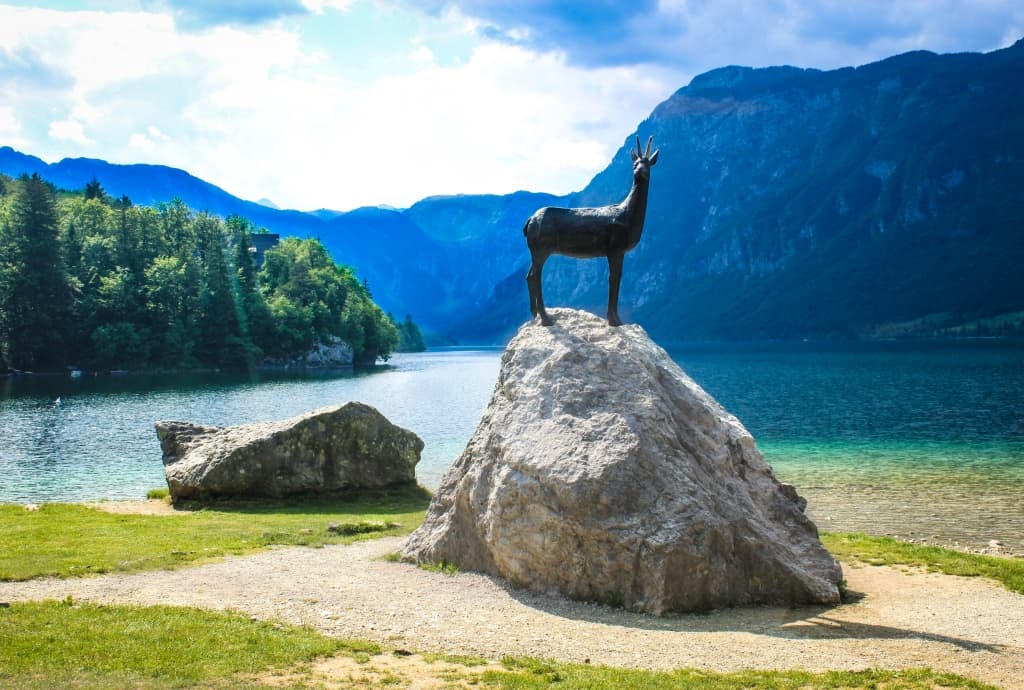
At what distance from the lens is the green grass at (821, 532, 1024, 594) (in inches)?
655

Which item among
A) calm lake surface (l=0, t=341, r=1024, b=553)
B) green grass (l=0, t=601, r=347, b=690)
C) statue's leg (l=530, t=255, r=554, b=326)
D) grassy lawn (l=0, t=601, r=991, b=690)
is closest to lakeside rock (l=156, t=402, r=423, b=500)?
calm lake surface (l=0, t=341, r=1024, b=553)

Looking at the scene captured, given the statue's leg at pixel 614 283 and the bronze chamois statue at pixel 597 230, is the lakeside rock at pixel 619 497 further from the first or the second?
the bronze chamois statue at pixel 597 230

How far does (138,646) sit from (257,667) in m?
1.76

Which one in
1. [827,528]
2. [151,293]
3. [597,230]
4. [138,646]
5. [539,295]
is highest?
[151,293]

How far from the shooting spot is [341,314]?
147500mm

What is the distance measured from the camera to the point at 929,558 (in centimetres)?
1814

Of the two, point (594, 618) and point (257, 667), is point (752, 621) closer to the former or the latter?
point (594, 618)

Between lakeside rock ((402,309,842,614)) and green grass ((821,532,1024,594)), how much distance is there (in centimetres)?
344

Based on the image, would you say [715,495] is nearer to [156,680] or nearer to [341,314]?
[156,680]

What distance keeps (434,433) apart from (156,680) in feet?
138

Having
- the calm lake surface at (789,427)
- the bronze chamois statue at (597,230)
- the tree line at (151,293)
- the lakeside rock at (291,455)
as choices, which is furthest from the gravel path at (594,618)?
the tree line at (151,293)

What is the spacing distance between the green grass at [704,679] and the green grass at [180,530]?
925 centimetres

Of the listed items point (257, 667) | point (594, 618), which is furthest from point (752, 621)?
point (257, 667)

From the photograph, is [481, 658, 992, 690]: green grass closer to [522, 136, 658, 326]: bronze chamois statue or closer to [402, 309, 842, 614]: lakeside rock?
[402, 309, 842, 614]: lakeside rock
